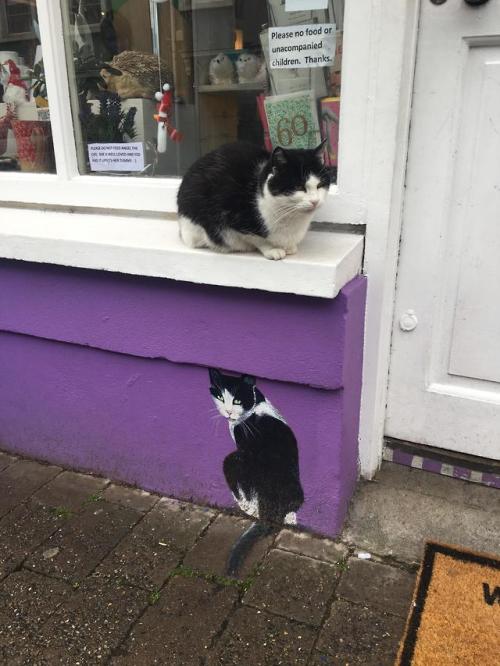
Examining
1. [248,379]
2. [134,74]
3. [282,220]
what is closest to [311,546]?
[248,379]

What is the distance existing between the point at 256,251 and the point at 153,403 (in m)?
0.77

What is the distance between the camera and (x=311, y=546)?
2.04 meters

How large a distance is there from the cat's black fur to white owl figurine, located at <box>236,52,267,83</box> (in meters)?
0.39

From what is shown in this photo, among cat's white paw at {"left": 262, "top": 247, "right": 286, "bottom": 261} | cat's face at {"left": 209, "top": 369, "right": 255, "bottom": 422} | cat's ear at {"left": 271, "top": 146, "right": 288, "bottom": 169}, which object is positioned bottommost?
cat's face at {"left": 209, "top": 369, "right": 255, "bottom": 422}

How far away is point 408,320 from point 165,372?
3.16 feet

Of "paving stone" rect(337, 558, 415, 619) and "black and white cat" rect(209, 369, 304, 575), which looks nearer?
"paving stone" rect(337, 558, 415, 619)

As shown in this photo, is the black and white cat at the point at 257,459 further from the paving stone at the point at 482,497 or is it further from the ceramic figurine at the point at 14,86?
the ceramic figurine at the point at 14,86

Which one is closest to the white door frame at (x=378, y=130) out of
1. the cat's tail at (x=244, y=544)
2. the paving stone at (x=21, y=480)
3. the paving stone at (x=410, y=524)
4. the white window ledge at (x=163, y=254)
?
the white window ledge at (x=163, y=254)

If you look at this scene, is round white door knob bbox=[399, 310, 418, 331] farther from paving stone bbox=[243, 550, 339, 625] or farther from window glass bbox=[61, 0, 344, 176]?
paving stone bbox=[243, 550, 339, 625]

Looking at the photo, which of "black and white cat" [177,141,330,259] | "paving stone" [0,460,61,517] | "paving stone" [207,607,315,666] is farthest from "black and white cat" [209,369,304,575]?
"paving stone" [0,460,61,517]

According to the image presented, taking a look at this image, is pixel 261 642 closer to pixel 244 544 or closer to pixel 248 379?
pixel 244 544

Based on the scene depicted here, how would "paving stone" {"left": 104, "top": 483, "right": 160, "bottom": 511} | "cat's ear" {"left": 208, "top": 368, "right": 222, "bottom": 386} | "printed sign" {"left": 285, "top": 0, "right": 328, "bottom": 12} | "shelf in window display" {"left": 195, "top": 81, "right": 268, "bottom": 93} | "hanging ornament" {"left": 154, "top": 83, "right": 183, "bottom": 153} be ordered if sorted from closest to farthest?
"printed sign" {"left": 285, "top": 0, "right": 328, "bottom": 12} < "cat's ear" {"left": 208, "top": 368, "right": 222, "bottom": 386} < "shelf in window display" {"left": 195, "top": 81, "right": 268, "bottom": 93} < "paving stone" {"left": 104, "top": 483, "right": 160, "bottom": 511} < "hanging ornament" {"left": 154, "top": 83, "right": 183, "bottom": 153}

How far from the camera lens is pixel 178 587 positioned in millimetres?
1876

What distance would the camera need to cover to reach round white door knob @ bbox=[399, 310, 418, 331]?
84.7 inches
